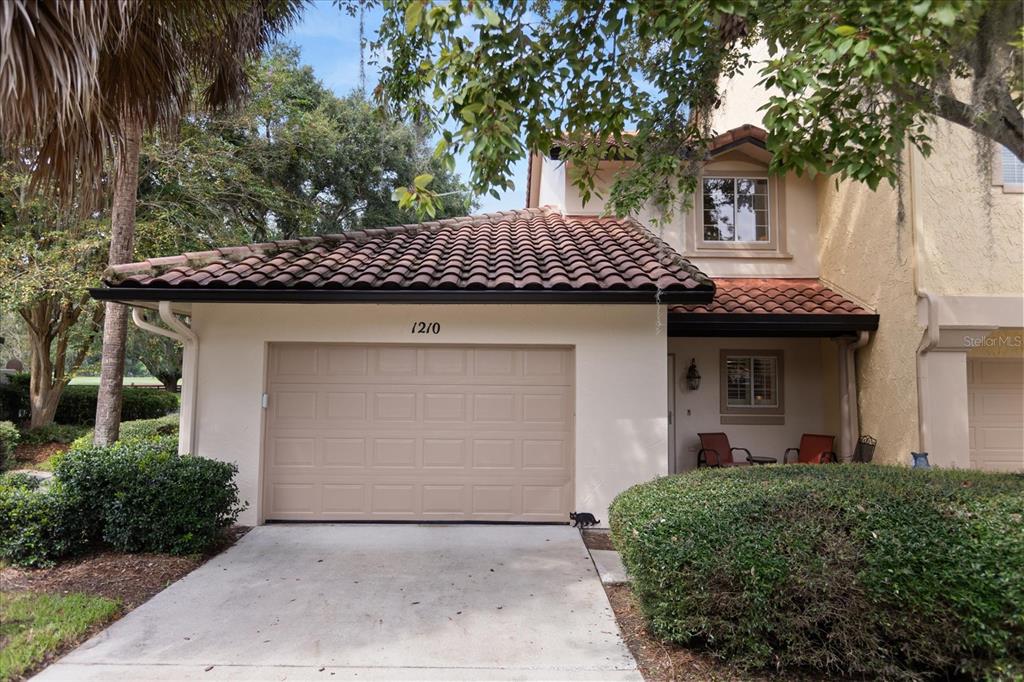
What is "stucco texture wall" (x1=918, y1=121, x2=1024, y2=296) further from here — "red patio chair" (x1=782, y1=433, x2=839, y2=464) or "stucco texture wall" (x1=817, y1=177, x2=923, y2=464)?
"red patio chair" (x1=782, y1=433, x2=839, y2=464)

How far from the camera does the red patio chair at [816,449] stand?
9.38 meters

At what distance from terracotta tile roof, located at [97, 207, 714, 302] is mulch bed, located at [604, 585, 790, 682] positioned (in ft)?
13.0

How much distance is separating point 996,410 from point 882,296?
297 cm

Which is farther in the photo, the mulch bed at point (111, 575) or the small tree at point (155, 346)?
the small tree at point (155, 346)

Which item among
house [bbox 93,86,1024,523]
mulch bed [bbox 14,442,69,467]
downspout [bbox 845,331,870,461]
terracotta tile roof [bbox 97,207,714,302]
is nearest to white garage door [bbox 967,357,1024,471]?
house [bbox 93,86,1024,523]

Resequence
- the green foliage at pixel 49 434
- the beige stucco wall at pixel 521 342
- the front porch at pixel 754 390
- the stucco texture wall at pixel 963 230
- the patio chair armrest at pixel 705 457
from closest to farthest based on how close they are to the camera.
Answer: the stucco texture wall at pixel 963 230 < the beige stucco wall at pixel 521 342 < the patio chair armrest at pixel 705 457 < the front porch at pixel 754 390 < the green foliage at pixel 49 434

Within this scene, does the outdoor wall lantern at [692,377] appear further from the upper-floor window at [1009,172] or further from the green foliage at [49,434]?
the green foliage at [49,434]

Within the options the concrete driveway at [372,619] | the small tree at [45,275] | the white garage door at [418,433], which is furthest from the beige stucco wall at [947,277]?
the small tree at [45,275]

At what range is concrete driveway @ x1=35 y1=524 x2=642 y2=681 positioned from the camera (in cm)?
411

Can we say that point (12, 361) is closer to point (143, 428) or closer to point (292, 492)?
point (143, 428)

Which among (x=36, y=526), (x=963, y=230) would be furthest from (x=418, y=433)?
(x=963, y=230)

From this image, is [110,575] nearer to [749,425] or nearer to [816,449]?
[749,425]

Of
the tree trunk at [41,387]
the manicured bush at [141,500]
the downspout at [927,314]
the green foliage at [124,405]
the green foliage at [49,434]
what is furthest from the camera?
the green foliage at [124,405]

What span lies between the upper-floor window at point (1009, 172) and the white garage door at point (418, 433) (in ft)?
20.5
